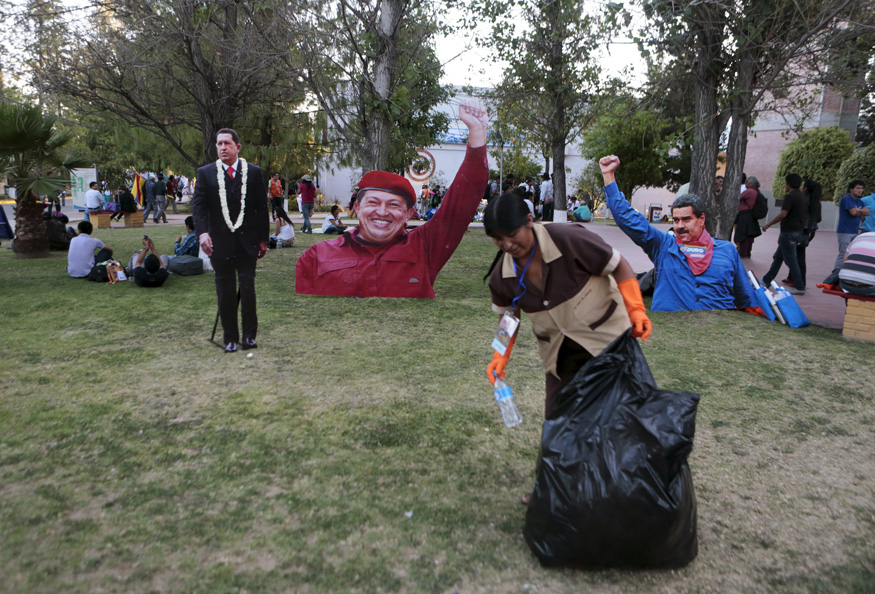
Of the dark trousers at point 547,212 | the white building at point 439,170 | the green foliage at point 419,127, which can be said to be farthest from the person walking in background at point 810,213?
the white building at point 439,170

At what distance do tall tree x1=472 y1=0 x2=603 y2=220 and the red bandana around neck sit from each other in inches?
308

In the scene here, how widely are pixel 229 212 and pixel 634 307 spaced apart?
4.03m

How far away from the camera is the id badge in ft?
10.2

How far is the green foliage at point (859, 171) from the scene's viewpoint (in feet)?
66.6

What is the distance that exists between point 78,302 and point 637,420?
7.99 m

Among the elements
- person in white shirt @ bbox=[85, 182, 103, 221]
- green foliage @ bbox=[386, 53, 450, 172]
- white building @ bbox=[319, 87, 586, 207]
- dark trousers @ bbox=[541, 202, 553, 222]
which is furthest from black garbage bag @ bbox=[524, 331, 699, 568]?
white building @ bbox=[319, 87, 586, 207]

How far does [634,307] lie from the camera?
120 inches

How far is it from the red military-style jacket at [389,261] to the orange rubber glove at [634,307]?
562 centimetres

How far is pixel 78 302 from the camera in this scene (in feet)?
27.6

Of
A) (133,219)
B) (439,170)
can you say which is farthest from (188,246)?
(439,170)

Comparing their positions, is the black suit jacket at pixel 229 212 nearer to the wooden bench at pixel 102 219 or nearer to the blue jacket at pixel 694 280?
the blue jacket at pixel 694 280

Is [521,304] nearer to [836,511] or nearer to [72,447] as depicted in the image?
[836,511]

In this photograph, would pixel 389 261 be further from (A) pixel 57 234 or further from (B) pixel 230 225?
(A) pixel 57 234

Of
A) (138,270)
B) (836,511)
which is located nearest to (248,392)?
(836,511)
